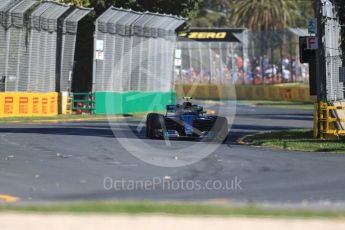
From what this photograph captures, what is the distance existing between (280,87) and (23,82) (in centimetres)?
3511

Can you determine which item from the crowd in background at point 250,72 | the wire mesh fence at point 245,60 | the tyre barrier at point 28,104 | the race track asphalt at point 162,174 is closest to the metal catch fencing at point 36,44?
the tyre barrier at point 28,104

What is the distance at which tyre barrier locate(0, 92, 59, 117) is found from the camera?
109 feet

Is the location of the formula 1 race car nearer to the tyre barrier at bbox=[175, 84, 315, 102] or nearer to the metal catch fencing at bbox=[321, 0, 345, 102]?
the metal catch fencing at bbox=[321, 0, 345, 102]

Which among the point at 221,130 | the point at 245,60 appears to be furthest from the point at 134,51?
the point at 245,60

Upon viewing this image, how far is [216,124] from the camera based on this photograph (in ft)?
73.2

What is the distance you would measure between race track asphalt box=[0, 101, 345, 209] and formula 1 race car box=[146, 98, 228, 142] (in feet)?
1.60

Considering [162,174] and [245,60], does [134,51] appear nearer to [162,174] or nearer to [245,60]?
[162,174]

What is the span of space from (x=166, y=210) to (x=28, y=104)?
25.6 meters

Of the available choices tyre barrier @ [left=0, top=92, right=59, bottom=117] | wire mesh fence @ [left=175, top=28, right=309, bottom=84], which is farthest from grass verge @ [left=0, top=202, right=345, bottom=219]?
wire mesh fence @ [left=175, top=28, right=309, bottom=84]

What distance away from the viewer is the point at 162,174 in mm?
15047

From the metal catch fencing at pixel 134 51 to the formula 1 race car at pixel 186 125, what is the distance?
1528 cm

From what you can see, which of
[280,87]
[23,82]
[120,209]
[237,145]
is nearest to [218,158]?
[237,145]

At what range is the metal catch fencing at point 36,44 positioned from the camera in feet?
110

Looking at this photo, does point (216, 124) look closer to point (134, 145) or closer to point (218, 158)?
point (134, 145)
